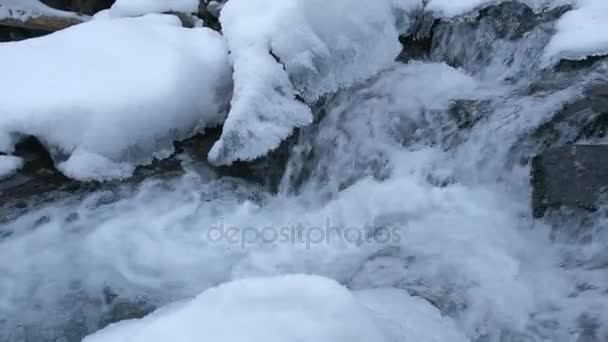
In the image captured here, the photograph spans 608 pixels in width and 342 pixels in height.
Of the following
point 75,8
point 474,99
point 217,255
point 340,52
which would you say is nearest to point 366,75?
point 340,52

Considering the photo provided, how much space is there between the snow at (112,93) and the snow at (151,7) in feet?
2.75

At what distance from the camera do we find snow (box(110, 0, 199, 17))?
482cm

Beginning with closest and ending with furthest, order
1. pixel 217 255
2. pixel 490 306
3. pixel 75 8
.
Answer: pixel 490 306, pixel 217 255, pixel 75 8

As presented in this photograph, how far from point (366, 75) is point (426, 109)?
483mm

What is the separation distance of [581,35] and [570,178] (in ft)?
4.76

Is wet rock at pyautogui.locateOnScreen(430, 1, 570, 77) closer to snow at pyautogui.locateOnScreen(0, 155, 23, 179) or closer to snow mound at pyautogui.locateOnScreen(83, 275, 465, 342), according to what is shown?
snow mound at pyautogui.locateOnScreen(83, 275, 465, 342)

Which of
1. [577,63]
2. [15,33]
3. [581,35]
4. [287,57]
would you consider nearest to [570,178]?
[577,63]

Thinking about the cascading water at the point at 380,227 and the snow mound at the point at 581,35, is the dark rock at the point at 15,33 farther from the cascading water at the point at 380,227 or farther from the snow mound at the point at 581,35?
the snow mound at the point at 581,35

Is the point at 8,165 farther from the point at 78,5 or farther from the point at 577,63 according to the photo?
the point at 78,5

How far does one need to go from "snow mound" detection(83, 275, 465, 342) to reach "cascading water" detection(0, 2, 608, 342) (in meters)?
0.82

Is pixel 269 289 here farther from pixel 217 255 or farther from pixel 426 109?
pixel 426 109

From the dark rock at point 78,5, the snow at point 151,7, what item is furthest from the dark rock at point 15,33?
the snow at point 151,7

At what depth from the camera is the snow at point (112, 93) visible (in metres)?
3.31

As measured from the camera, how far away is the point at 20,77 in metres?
3.59
